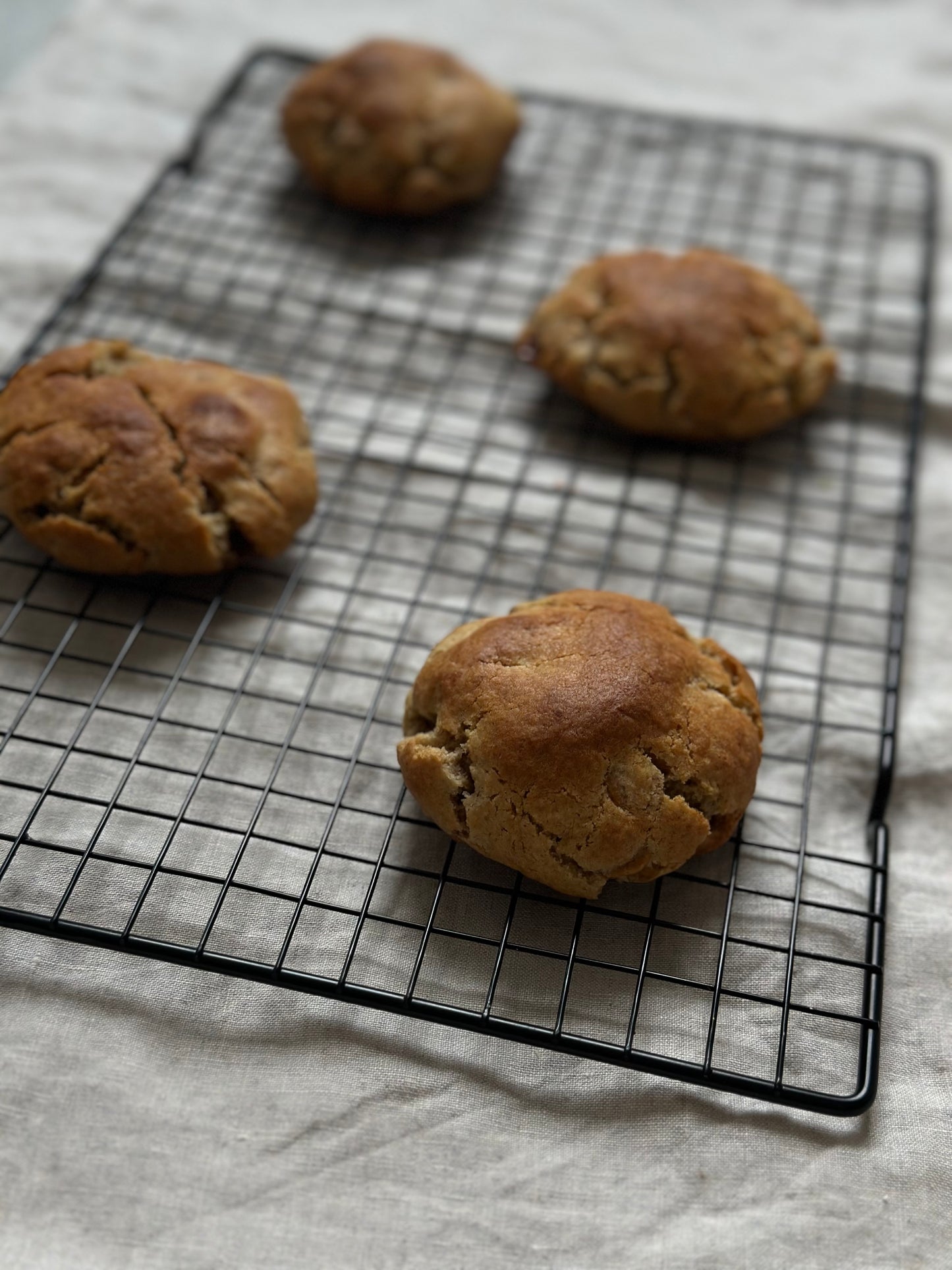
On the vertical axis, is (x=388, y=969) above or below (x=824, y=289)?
below

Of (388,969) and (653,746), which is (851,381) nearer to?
(653,746)

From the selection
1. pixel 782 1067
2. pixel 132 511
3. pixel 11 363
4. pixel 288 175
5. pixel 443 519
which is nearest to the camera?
pixel 782 1067

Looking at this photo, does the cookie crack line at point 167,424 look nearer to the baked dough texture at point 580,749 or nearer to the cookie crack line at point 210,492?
the cookie crack line at point 210,492

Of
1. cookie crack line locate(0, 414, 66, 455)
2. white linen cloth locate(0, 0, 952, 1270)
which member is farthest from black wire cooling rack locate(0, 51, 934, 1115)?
cookie crack line locate(0, 414, 66, 455)

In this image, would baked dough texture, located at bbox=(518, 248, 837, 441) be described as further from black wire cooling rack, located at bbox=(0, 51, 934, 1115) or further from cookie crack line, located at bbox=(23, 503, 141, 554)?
cookie crack line, located at bbox=(23, 503, 141, 554)

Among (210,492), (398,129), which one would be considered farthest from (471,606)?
(398,129)

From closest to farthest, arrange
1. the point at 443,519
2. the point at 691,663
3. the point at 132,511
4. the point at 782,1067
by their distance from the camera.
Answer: the point at 782,1067 < the point at 691,663 < the point at 132,511 < the point at 443,519

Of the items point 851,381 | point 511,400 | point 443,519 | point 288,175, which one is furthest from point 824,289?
point 288,175

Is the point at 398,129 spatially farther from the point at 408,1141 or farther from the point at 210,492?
the point at 408,1141
